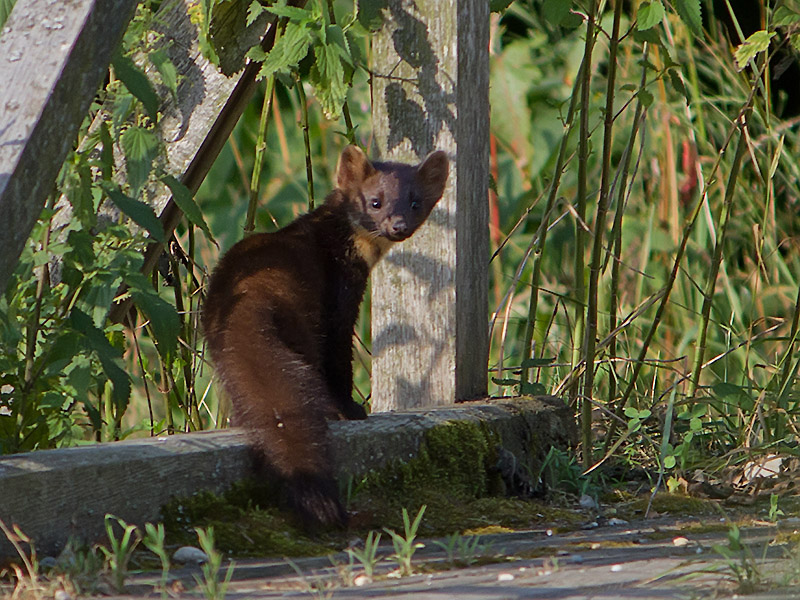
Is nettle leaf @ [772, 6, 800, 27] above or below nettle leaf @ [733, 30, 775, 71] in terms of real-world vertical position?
above

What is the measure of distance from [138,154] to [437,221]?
113 cm

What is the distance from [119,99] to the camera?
287cm

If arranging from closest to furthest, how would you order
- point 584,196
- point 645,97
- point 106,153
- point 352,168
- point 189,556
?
point 189,556 < point 106,153 < point 645,97 < point 584,196 < point 352,168

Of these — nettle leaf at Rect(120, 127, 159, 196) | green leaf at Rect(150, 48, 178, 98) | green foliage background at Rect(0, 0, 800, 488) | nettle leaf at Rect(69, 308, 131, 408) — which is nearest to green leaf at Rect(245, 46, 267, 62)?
green foliage background at Rect(0, 0, 800, 488)

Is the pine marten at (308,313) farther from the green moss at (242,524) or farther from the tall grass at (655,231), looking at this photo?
the tall grass at (655,231)

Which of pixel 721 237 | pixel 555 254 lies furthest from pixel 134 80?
pixel 555 254

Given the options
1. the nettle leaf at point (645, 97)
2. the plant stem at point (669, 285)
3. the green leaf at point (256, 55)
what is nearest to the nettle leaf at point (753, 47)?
the plant stem at point (669, 285)

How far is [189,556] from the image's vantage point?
7.70 ft

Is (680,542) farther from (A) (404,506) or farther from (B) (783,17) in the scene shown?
(B) (783,17)

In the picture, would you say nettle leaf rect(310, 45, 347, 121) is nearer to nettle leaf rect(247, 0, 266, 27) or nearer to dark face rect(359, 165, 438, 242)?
nettle leaf rect(247, 0, 266, 27)

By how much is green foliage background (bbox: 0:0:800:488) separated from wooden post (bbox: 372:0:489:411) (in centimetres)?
15

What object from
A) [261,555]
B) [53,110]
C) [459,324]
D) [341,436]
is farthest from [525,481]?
[53,110]

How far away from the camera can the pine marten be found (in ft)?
9.04

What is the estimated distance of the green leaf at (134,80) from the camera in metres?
2.62
